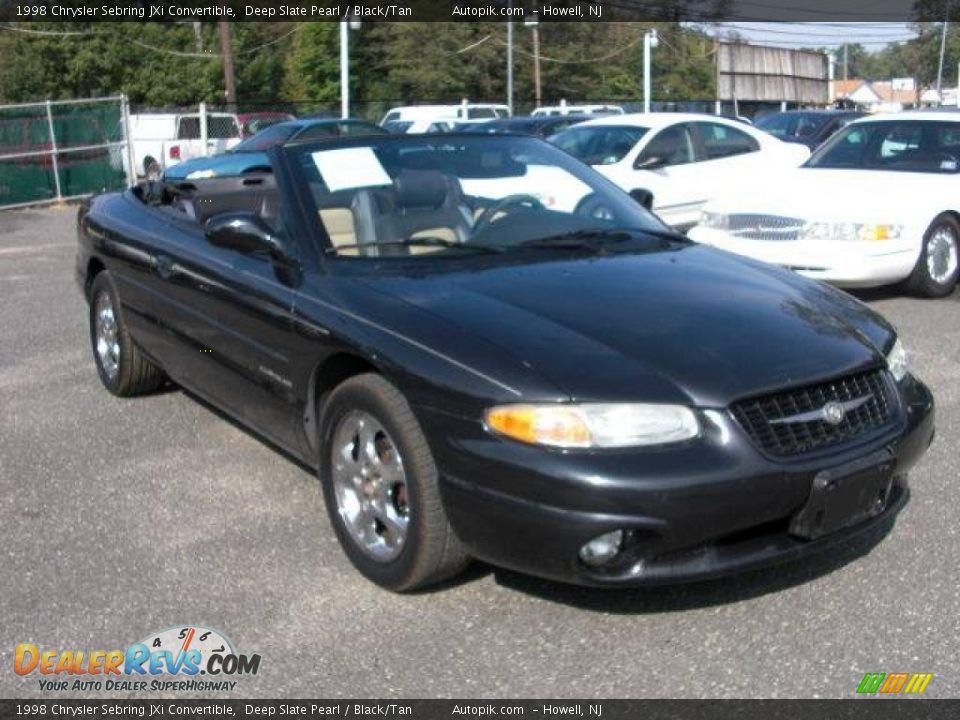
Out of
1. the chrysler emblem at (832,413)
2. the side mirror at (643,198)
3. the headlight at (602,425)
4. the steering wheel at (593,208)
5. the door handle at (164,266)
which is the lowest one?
the chrysler emblem at (832,413)

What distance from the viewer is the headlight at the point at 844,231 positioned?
8539 mm

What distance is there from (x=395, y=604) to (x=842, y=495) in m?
1.43

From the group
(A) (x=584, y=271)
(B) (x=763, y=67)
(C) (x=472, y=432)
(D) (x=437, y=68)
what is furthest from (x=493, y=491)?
(B) (x=763, y=67)

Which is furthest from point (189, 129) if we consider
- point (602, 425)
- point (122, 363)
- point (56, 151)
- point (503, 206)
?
point (602, 425)

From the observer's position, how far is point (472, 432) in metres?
3.30

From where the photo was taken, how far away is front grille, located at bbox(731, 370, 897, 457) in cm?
329

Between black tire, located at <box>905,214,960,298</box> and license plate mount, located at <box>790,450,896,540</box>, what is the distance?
5.96 m

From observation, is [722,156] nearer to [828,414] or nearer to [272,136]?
[272,136]

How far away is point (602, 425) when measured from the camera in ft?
10.5

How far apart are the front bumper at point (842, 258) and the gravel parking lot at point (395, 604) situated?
341 cm

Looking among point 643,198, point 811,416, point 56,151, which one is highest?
point 643,198

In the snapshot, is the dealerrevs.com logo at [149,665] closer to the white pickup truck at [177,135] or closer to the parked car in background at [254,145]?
the parked car in background at [254,145]

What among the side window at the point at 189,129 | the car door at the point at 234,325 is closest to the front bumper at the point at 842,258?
the car door at the point at 234,325
